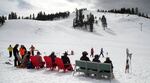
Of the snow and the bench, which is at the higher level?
the bench

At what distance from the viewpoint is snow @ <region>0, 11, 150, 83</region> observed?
1461cm

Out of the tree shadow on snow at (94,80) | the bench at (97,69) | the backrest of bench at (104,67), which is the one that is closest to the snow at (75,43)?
the tree shadow on snow at (94,80)

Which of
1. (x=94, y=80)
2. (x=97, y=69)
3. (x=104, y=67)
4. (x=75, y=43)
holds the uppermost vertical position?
(x=104, y=67)

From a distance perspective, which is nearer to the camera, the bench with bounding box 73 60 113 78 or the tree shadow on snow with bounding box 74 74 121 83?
the tree shadow on snow with bounding box 74 74 121 83

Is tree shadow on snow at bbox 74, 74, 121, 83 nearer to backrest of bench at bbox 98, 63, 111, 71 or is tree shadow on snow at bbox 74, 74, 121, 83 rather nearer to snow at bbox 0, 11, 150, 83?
snow at bbox 0, 11, 150, 83

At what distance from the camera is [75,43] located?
252ft

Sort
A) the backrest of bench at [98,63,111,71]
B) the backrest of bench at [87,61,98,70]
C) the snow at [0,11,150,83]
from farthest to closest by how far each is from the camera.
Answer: the snow at [0,11,150,83]
the backrest of bench at [87,61,98,70]
the backrest of bench at [98,63,111,71]

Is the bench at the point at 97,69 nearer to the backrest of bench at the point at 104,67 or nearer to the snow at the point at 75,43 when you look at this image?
the backrest of bench at the point at 104,67

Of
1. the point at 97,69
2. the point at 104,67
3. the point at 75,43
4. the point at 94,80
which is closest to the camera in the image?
the point at 94,80

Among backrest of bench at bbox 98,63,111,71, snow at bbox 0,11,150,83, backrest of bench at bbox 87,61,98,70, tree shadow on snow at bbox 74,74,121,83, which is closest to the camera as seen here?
tree shadow on snow at bbox 74,74,121,83

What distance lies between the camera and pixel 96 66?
14.4 meters

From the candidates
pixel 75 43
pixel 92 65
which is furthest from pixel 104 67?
pixel 75 43

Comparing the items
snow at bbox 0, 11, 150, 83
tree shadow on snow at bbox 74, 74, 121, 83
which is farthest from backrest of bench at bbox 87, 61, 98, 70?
snow at bbox 0, 11, 150, 83

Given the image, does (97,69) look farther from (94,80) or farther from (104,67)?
(94,80)
